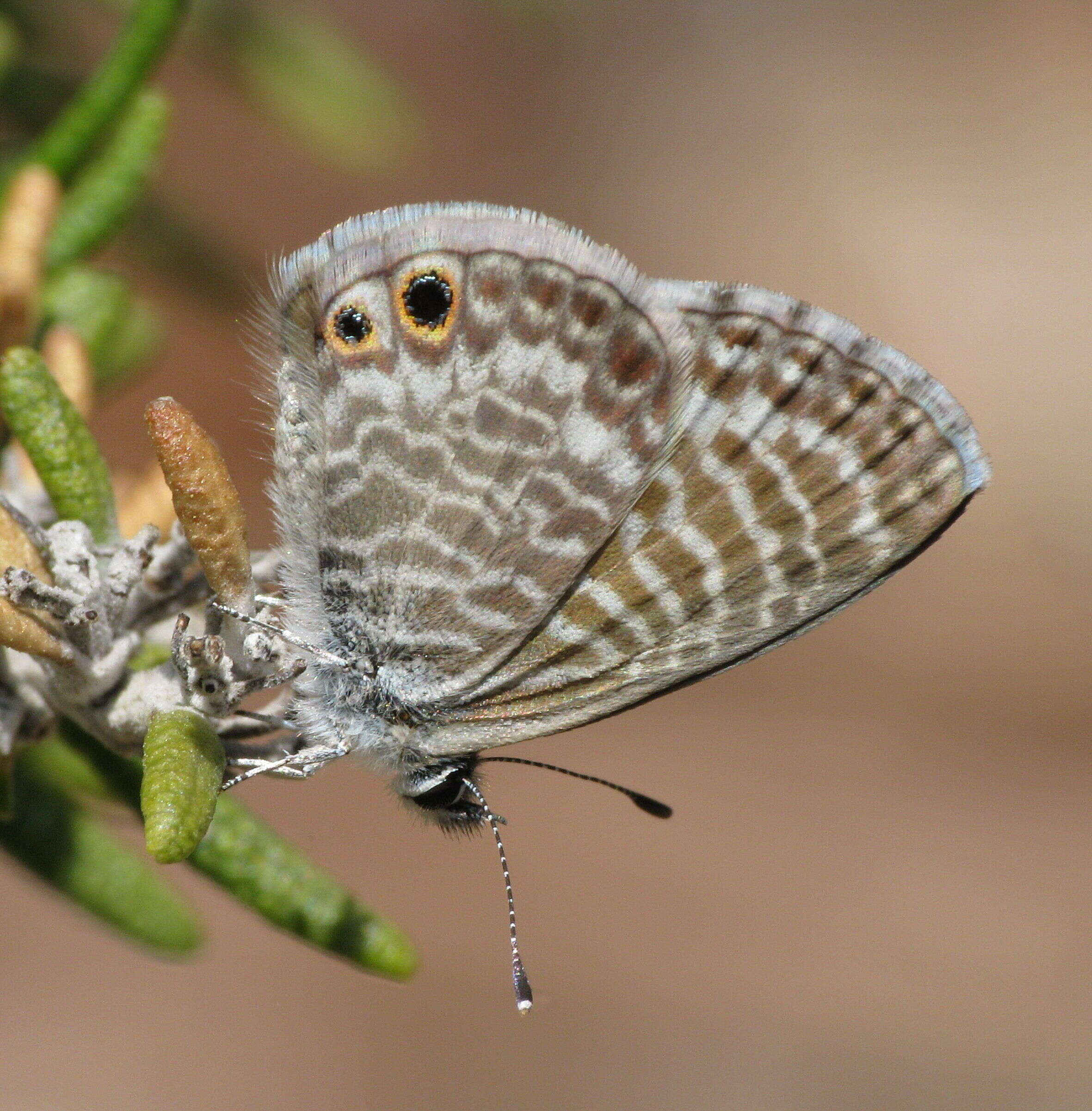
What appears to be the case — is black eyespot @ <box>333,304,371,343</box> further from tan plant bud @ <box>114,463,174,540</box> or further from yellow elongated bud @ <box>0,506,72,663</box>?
yellow elongated bud @ <box>0,506,72,663</box>

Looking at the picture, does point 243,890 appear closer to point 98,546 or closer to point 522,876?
point 98,546

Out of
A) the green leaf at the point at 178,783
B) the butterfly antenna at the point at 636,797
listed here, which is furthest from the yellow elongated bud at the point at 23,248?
the butterfly antenna at the point at 636,797

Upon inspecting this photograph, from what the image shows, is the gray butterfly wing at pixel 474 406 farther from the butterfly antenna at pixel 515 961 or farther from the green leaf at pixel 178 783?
the green leaf at pixel 178 783

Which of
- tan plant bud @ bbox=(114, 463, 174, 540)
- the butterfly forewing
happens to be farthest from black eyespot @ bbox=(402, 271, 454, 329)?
tan plant bud @ bbox=(114, 463, 174, 540)

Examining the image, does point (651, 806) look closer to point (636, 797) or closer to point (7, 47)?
point (636, 797)

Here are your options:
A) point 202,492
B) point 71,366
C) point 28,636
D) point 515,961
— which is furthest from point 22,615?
point 515,961

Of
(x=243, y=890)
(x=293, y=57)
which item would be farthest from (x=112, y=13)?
(x=243, y=890)
